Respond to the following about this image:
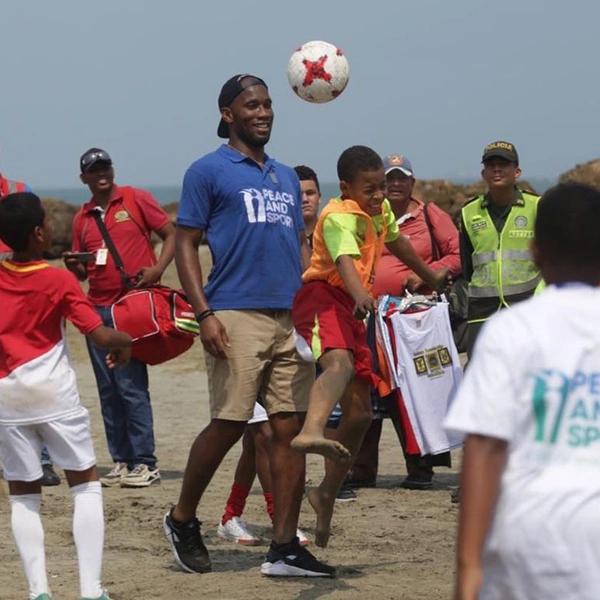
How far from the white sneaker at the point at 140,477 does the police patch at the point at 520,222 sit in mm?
2984

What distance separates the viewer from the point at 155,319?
30.8 ft

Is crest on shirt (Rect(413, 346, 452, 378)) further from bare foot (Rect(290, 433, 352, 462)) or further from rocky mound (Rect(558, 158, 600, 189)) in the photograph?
rocky mound (Rect(558, 158, 600, 189))

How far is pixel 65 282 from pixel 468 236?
3693mm

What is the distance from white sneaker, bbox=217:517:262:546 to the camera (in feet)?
25.0

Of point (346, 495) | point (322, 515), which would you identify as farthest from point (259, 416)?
point (346, 495)

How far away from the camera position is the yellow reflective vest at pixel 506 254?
28.4 feet

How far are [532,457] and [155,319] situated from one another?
20.4 ft

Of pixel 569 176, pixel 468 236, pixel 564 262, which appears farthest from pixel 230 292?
pixel 569 176

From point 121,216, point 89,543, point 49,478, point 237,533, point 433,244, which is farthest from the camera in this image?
point 121,216

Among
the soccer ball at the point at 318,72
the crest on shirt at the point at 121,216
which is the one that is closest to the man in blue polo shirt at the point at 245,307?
the soccer ball at the point at 318,72

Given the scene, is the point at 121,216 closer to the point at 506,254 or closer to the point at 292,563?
the point at 506,254

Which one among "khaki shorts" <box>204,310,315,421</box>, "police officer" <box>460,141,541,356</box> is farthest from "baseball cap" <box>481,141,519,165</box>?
"khaki shorts" <box>204,310,315,421</box>

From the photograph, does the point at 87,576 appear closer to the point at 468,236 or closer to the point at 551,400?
the point at 551,400

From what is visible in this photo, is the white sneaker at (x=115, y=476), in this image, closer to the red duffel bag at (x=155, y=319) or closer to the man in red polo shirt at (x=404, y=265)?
the red duffel bag at (x=155, y=319)
